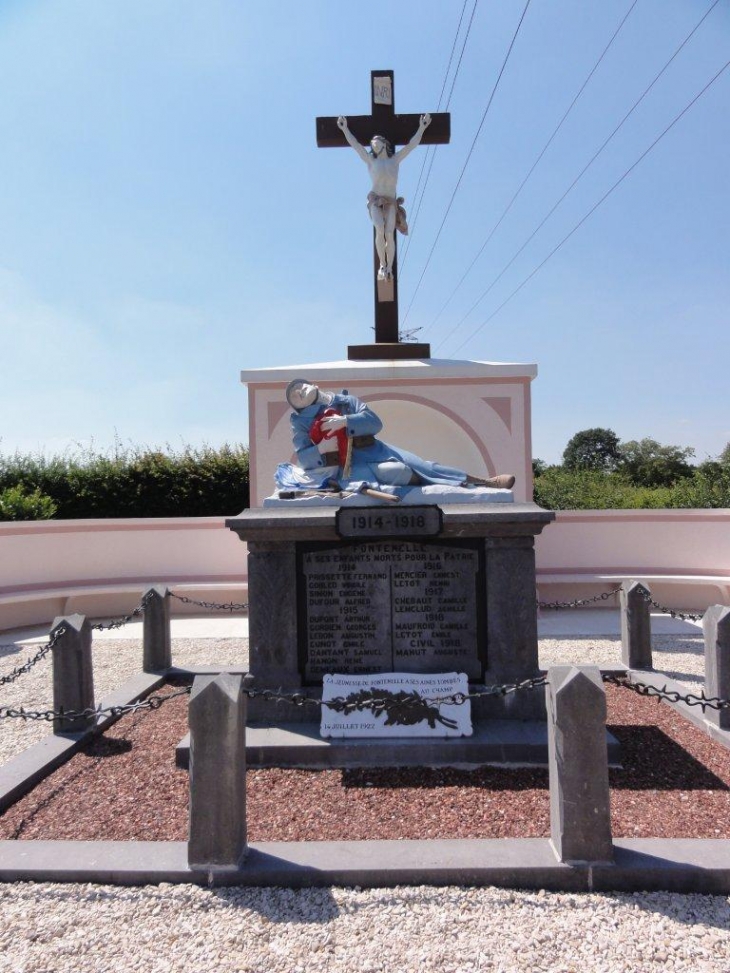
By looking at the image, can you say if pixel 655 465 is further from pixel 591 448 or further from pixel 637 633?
pixel 637 633

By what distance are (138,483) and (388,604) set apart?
1009 centimetres

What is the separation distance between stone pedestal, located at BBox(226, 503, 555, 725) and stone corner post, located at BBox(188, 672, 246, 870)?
5.18ft

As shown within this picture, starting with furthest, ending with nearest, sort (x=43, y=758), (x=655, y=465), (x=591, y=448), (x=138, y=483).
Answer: (x=591, y=448), (x=655, y=465), (x=138, y=483), (x=43, y=758)

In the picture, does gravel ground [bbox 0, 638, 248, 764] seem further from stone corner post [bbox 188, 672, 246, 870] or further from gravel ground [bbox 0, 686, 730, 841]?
A: stone corner post [bbox 188, 672, 246, 870]

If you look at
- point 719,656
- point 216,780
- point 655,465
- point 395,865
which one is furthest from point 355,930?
point 655,465

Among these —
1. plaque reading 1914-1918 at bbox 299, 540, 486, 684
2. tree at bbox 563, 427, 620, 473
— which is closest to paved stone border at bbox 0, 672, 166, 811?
plaque reading 1914-1918 at bbox 299, 540, 486, 684

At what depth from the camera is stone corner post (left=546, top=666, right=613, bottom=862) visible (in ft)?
9.16

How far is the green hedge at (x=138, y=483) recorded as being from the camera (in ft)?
42.8

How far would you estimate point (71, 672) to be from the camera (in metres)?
4.77

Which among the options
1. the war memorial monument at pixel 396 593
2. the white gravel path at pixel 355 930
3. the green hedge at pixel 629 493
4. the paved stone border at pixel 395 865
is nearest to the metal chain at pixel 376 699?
the war memorial monument at pixel 396 593

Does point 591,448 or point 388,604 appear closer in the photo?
point 388,604

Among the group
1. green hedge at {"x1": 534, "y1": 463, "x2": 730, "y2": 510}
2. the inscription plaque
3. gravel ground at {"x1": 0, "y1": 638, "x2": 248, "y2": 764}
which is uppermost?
green hedge at {"x1": 534, "y1": 463, "x2": 730, "y2": 510}

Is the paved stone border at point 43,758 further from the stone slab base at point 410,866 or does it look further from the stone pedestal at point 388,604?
the stone pedestal at point 388,604

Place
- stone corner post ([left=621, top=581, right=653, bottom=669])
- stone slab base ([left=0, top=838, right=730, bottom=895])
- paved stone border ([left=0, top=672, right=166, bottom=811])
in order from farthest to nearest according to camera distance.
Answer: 1. stone corner post ([left=621, top=581, right=653, bottom=669])
2. paved stone border ([left=0, top=672, right=166, bottom=811])
3. stone slab base ([left=0, top=838, right=730, bottom=895])
